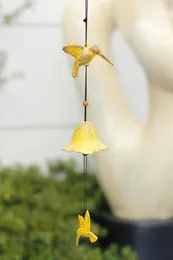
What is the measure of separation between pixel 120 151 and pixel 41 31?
0.47 meters

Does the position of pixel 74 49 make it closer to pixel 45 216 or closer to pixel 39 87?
pixel 45 216

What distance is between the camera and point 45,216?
0.95 metres

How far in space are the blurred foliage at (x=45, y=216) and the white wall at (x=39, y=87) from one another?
96 millimetres

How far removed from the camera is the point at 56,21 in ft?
4.17

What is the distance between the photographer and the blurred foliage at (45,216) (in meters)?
0.86

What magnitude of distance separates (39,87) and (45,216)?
437 mm

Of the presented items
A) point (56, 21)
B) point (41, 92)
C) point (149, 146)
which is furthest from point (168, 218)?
point (56, 21)

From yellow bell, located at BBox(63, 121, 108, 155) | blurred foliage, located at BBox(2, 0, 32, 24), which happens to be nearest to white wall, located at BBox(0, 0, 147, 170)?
blurred foliage, located at BBox(2, 0, 32, 24)

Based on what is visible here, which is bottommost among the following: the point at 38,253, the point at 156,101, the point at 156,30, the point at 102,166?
the point at 38,253

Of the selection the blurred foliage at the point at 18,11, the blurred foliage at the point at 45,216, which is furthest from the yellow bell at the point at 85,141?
the blurred foliage at the point at 18,11

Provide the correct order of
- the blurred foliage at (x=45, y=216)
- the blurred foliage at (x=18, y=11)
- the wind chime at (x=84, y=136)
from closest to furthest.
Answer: the wind chime at (x=84, y=136) → the blurred foliage at (x=45, y=216) → the blurred foliage at (x=18, y=11)

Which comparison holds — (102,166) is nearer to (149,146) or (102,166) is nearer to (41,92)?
(149,146)

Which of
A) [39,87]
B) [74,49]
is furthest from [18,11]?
[74,49]

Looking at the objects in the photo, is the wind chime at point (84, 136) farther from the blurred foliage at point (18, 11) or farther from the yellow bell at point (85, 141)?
the blurred foliage at point (18, 11)
